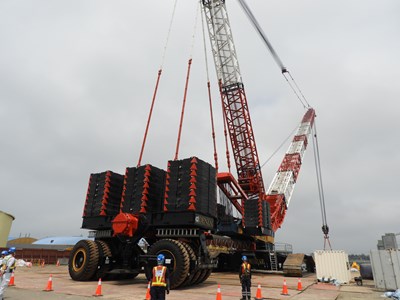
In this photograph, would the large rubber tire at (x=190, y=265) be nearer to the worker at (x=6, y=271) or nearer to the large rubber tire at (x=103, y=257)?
the large rubber tire at (x=103, y=257)

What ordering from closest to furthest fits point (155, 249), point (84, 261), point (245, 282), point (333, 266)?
1. point (245, 282)
2. point (155, 249)
3. point (84, 261)
4. point (333, 266)

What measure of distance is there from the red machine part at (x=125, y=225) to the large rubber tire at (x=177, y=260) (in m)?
2.16

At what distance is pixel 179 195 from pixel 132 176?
3.51 metres

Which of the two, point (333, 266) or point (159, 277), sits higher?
point (333, 266)

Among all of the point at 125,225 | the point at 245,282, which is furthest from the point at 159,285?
the point at 125,225

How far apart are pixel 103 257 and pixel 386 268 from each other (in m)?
15.1

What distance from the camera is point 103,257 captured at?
15.7 meters

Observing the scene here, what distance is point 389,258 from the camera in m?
14.6

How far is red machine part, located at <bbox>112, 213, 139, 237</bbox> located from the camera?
1487 cm

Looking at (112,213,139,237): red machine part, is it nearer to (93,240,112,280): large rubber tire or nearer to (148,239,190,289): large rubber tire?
(93,240,112,280): large rubber tire

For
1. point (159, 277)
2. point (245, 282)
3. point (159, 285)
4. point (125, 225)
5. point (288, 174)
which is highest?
point (288, 174)

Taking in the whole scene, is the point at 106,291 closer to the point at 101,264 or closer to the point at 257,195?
the point at 101,264

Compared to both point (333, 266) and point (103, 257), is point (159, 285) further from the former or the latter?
point (333, 266)

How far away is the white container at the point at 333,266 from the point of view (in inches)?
735
